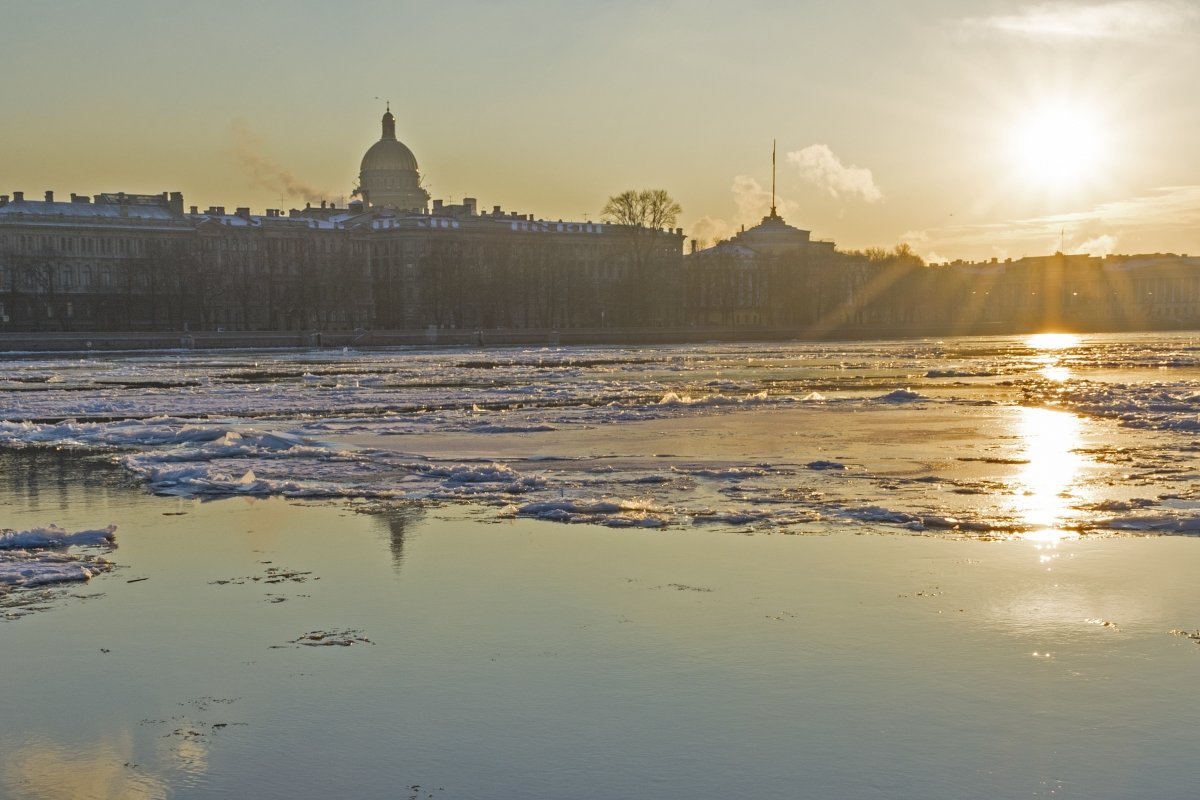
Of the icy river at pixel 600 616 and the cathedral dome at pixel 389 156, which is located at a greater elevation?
the cathedral dome at pixel 389 156

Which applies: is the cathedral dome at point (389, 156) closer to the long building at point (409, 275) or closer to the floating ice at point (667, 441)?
the long building at point (409, 275)

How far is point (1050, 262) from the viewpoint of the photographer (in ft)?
598

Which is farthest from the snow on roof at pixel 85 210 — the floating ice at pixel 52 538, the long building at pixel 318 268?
the floating ice at pixel 52 538

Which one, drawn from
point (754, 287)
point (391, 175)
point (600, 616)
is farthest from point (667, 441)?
point (391, 175)

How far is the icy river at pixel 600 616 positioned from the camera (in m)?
6.23

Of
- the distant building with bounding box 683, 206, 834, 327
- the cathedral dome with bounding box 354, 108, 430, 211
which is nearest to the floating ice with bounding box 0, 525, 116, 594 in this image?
the distant building with bounding box 683, 206, 834, 327

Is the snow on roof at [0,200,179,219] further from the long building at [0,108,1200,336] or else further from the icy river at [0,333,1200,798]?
the icy river at [0,333,1200,798]

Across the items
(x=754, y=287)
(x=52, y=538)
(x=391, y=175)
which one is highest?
(x=391, y=175)

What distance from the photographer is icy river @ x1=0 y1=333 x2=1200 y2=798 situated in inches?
245

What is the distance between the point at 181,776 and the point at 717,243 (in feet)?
454

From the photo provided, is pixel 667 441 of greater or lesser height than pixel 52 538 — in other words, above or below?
above

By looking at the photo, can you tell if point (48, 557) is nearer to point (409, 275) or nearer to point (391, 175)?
point (409, 275)

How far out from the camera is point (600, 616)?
872 cm

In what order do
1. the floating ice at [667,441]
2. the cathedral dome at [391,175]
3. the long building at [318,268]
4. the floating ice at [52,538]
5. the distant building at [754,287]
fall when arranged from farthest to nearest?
the cathedral dome at [391,175], the distant building at [754,287], the long building at [318,268], the floating ice at [667,441], the floating ice at [52,538]
